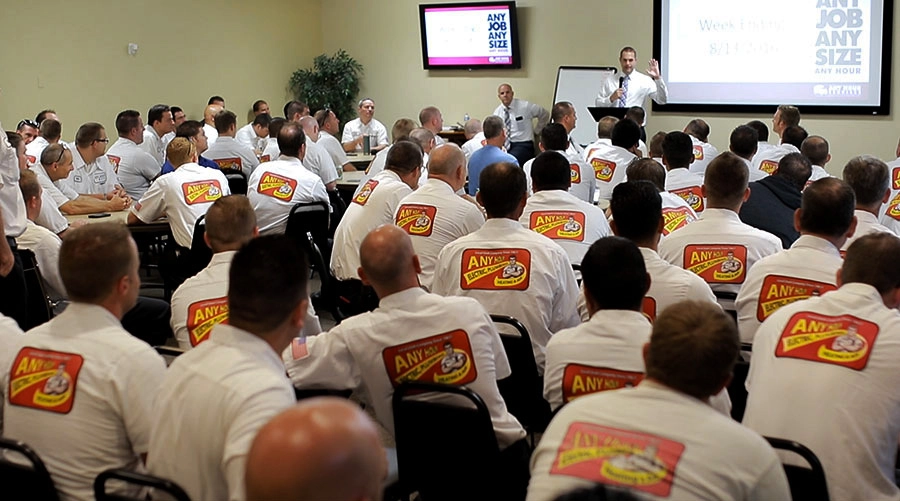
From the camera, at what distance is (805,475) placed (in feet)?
7.39

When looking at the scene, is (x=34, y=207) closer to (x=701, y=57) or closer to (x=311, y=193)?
(x=311, y=193)

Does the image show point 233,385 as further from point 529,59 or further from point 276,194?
point 529,59

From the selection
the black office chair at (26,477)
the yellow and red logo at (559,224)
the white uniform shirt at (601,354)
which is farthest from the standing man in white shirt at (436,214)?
the black office chair at (26,477)

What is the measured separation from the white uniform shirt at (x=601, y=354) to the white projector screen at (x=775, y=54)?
817 centimetres

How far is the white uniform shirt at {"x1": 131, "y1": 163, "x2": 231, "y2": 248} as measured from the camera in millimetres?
5926

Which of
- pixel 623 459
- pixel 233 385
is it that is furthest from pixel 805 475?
pixel 233 385

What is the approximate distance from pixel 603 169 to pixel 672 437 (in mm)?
5537

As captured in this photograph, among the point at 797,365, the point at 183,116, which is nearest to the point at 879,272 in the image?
the point at 797,365

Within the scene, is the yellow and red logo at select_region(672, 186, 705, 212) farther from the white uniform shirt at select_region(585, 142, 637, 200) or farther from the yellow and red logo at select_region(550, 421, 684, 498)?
the yellow and red logo at select_region(550, 421, 684, 498)

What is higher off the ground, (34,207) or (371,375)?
(34,207)

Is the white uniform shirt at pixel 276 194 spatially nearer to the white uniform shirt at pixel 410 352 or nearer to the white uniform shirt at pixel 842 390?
the white uniform shirt at pixel 410 352

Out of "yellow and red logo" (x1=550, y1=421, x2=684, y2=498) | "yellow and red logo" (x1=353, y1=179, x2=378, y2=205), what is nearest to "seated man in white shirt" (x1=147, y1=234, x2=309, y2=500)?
"yellow and red logo" (x1=550, y1=421, x2=684, y2=498)

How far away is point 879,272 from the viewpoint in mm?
2594

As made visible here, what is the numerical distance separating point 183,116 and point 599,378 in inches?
399
